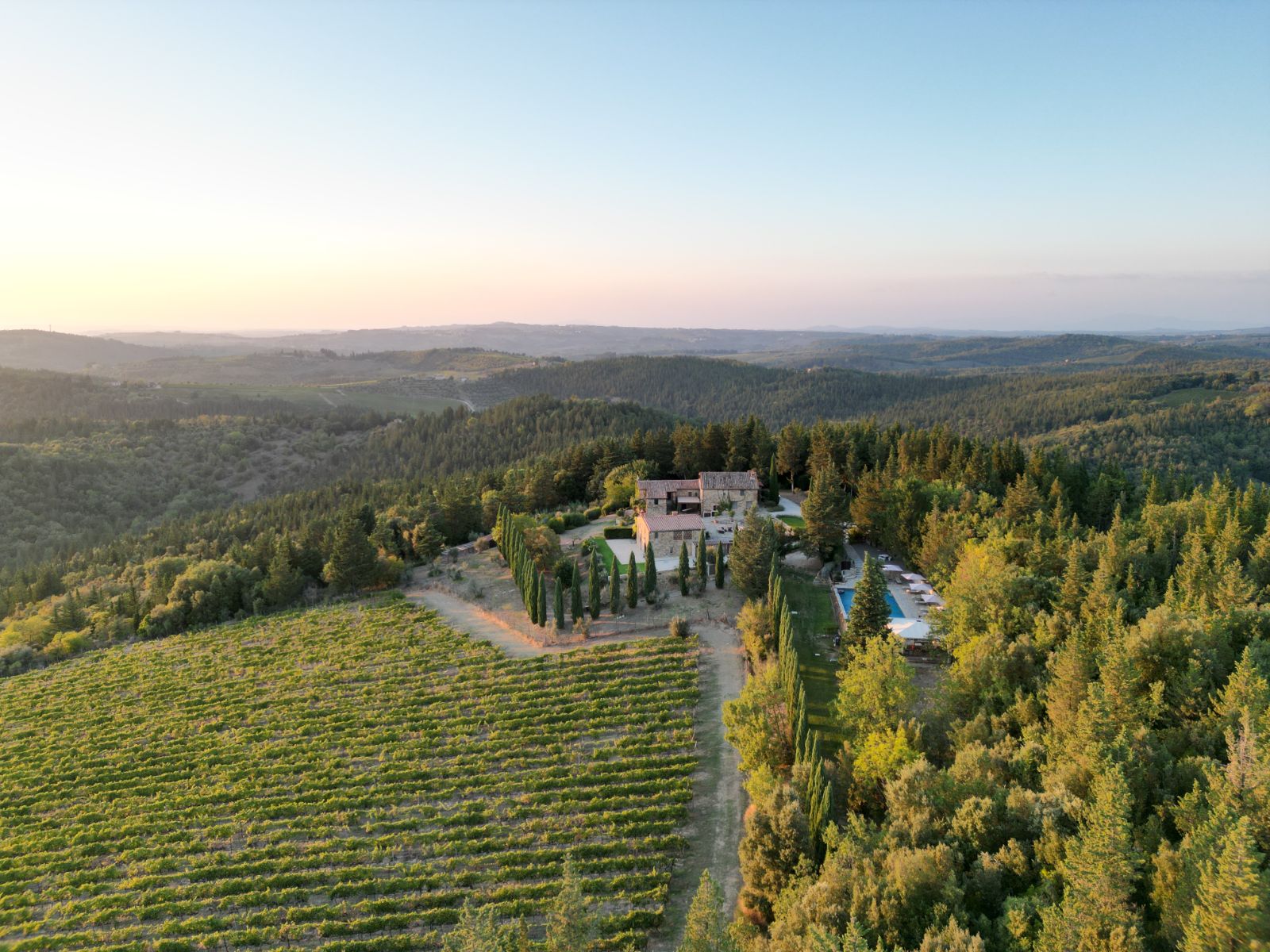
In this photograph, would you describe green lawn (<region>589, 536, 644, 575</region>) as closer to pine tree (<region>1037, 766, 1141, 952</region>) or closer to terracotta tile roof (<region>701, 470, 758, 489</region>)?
terracotta tile roof (<region>701, 470, 758, 489</region>)

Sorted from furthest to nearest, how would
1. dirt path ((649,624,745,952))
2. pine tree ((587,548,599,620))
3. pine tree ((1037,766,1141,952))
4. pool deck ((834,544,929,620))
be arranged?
pine tree ((587,548,599,620)) → pool deck ((834,544,929,620)) → dirt path ((649,624,745,952)) → pine tree ((1037,766,1141,952))

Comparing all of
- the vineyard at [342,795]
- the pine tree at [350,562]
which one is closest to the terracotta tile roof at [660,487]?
the vineyard at [342,795]

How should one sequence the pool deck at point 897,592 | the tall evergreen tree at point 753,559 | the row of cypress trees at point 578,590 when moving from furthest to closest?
the row of cypress trees at point 578,590 < the tall evergreen tree at point 753,559 < the pool deck at point 897,592

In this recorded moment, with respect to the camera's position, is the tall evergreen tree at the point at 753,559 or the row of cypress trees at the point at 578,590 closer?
the tall evergreen tree at the point at 753,559

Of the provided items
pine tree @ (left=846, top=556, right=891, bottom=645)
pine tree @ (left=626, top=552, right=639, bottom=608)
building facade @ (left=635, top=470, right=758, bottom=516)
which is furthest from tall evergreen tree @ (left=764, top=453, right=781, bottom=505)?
pine tree @ (left=846, top=556, right=891, bottom=645)

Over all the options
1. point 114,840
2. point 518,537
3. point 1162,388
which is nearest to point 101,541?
point 518,537

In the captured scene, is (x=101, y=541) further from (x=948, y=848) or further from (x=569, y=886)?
(x=948, y=848)

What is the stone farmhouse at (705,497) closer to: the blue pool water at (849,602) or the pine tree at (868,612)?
the blue pool water at (849,602)
